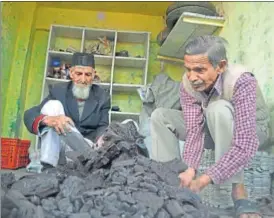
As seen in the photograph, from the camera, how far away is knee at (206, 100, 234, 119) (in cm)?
174

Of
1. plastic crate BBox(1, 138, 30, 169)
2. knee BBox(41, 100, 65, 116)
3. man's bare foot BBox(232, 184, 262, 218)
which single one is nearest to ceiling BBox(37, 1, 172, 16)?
plastic crate BBox(1, 138, 30, 169)

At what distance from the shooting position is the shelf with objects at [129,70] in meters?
4.45

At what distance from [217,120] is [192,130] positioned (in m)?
0.14

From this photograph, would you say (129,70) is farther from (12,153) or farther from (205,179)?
(205,179)

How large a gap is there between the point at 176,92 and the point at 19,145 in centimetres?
141

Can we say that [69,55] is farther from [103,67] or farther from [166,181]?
[166,181]

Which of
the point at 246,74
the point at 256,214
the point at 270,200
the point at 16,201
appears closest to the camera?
the point at 16,201

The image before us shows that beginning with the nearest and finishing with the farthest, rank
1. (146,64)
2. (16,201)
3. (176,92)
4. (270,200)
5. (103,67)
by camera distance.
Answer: (16,201) → (270,200) → (176,92) → (146,64) → (103,67)

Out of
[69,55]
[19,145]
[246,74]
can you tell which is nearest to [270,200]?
[246,74]

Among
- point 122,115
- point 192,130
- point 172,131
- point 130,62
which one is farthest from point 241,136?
point 130,62

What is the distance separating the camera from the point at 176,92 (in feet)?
11.7

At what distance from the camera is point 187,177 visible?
1.51m

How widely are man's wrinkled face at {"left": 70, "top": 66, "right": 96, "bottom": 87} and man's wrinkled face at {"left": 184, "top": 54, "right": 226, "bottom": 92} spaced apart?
1.24 metres

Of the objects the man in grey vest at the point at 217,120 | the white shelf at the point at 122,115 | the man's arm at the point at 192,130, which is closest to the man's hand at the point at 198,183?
the man in grey vest at the point at 217,120
